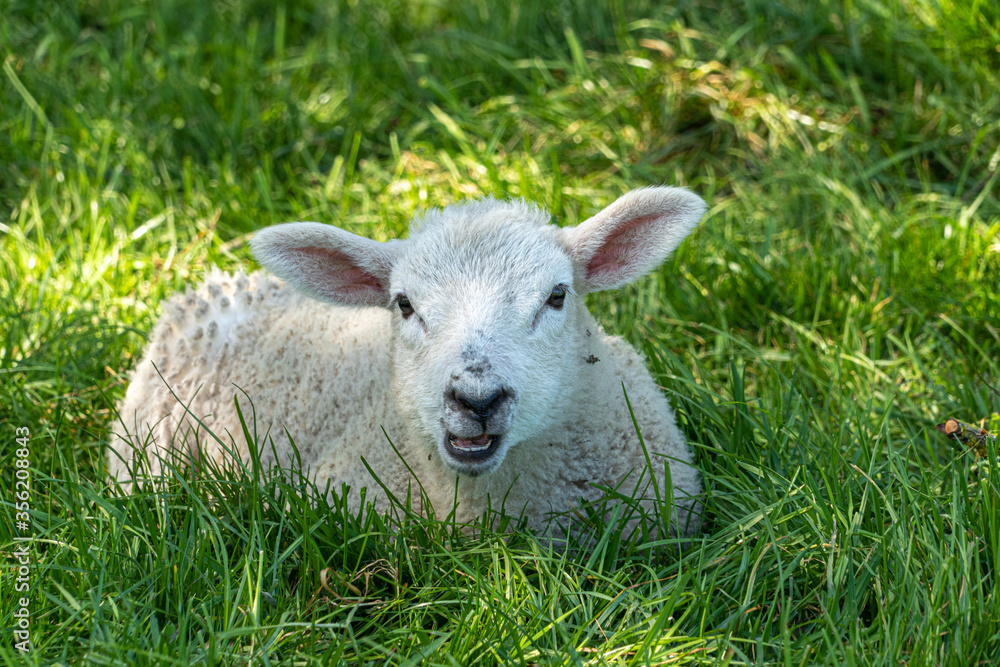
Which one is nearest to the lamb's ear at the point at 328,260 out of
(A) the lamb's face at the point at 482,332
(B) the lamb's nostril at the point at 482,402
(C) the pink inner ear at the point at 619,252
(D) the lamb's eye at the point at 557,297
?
(A) the lamb's face at the point at 482,332

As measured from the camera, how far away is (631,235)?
3439 mm

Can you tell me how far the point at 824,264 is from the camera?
183 inches

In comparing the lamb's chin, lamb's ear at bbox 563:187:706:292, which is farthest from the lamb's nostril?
lamb's ear at bbox 563:187:706:292

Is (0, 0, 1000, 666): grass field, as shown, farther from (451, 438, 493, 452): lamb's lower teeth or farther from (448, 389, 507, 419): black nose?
(448, 389, 507, 419): black nose

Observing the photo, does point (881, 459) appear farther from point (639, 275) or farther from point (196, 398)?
point (196, 398)

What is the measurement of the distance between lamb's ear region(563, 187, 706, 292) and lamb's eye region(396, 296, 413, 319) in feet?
2.09

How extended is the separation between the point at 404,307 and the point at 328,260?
1.29ft

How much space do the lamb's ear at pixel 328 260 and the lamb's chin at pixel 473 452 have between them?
2.79 ft

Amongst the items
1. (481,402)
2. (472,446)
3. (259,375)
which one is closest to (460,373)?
(481,402)

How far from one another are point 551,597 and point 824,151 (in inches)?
150

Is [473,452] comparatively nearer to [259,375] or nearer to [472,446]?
[472,446]

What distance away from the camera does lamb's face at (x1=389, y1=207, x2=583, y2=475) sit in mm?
2854

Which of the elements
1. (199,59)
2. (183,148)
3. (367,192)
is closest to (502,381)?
(367,192)

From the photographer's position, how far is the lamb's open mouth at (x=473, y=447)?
2906 millimetres
